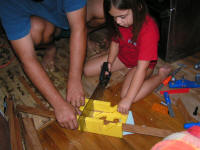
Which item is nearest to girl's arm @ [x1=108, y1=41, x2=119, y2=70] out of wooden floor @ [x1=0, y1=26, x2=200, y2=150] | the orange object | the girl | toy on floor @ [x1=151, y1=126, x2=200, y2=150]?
the girl

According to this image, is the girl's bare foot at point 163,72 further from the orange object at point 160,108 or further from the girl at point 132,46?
the orange object at point 160,108

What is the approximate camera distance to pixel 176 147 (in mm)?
400

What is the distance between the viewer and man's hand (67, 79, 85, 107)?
3.66ft

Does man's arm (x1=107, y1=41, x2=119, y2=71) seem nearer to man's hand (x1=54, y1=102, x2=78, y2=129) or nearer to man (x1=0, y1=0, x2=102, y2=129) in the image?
man (x1=0, y1=0, x2=102, y2=129)

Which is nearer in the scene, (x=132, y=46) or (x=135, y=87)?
(x=135, y=87)

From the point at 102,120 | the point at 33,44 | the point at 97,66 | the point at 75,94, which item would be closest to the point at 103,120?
the point at 102,120

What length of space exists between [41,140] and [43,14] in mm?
787

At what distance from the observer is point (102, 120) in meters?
1.00

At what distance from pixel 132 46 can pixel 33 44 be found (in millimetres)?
611

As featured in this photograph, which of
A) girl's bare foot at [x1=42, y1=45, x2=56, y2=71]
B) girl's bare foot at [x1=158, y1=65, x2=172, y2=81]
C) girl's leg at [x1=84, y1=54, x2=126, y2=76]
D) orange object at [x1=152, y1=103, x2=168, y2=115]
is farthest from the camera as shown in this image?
girl's bare foot at [x1=42, y1=45, x2=56, y2=71]

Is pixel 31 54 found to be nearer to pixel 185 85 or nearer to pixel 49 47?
pixel 49 47

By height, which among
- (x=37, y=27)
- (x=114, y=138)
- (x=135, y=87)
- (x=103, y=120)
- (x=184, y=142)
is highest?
(x=37, y=27)

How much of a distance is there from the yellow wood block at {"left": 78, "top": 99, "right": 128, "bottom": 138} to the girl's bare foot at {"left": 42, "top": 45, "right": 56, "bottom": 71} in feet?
1.94

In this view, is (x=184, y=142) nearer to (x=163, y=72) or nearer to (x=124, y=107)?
(x=124, y=107)
